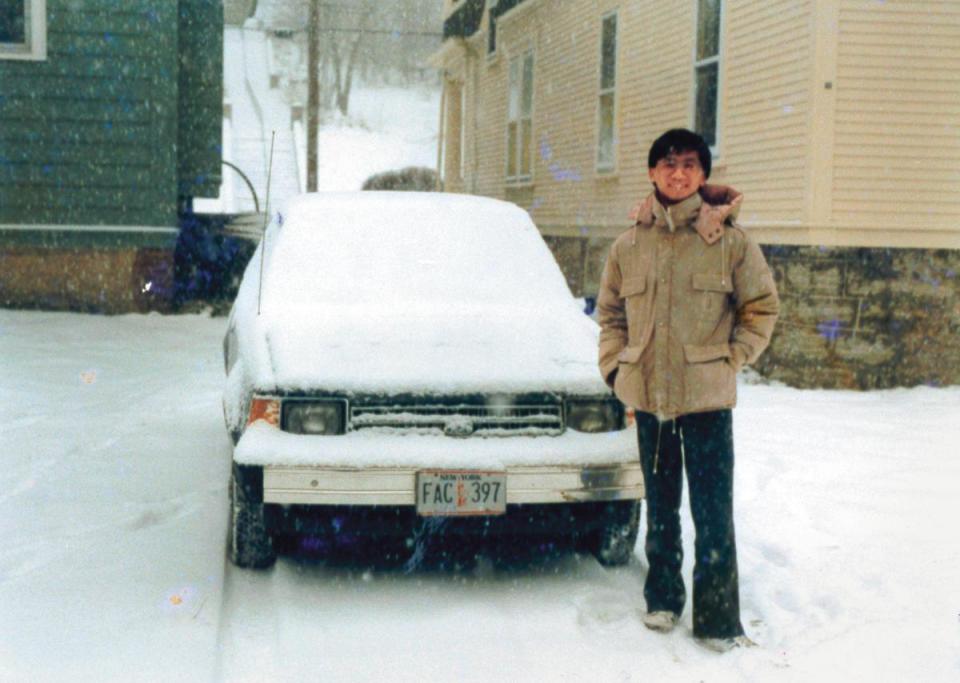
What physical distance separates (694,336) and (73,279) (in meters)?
11.0

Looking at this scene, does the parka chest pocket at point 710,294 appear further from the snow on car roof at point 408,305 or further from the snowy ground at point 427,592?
the snowy ground at point 427,592

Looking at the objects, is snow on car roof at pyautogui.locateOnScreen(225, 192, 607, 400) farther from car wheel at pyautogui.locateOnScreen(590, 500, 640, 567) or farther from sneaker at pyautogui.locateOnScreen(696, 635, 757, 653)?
sneaker at pyautogui.locateOnScreen(696, 635, 757, 653)

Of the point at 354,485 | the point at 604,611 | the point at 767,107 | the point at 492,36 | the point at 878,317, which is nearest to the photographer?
the point at 354,485

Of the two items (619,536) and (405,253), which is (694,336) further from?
(405,253)

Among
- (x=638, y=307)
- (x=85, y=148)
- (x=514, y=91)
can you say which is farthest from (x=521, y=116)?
(x=638, y=307)

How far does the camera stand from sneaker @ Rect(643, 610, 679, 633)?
4266 millimetres

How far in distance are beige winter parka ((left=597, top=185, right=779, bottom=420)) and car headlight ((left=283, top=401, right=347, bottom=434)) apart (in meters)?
1.14

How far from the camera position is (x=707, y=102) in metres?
12.9

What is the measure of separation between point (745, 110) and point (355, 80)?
196 ft

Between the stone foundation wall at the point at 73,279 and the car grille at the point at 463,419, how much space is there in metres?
9.60

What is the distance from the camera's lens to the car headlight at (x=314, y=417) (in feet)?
14.8

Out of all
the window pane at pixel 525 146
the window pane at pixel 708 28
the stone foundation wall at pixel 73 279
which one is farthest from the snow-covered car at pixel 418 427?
the window pane at pixel 525 146

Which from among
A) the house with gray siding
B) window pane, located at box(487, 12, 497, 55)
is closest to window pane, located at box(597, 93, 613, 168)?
the house with gray siding

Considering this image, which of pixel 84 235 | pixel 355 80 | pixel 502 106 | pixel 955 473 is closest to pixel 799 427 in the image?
pixel 955 473
